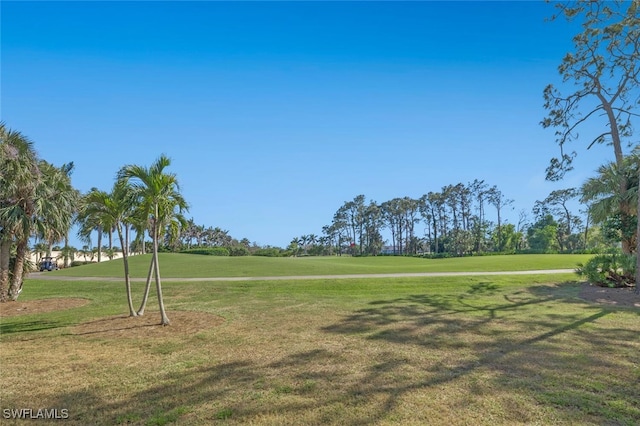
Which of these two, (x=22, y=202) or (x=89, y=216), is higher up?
(x=22, y=202)

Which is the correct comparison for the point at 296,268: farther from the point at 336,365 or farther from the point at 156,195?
the point at 336,365

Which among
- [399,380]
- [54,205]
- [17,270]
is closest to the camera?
[399,380]

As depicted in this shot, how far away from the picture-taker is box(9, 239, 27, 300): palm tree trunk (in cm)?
1336

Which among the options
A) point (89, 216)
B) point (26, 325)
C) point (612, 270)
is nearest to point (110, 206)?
point (89, 216)

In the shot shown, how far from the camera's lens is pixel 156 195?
8.45 metres

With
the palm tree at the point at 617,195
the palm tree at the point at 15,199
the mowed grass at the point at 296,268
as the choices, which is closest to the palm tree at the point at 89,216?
the palm tree at the point at 15,199

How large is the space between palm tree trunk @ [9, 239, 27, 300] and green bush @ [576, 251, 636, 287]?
23005 millimetres

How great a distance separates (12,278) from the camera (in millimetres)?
13492

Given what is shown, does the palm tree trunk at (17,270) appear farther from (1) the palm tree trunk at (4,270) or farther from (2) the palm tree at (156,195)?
(2) the palm tree at (156,195)

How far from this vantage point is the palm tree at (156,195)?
8.40m

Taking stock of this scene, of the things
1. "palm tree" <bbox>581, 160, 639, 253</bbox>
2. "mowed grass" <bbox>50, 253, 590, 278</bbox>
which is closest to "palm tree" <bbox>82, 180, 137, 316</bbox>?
"mowed grass" <bbox>50, 253, 590, 278</bbox>

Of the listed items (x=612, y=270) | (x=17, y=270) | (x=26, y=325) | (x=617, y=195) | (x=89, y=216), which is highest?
(x=617, y=195)

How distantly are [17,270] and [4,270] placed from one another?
46 cm

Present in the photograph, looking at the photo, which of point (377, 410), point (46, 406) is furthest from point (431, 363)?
point (46, 406)
